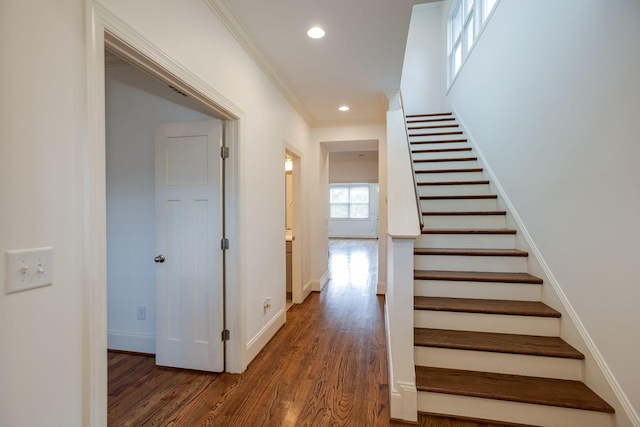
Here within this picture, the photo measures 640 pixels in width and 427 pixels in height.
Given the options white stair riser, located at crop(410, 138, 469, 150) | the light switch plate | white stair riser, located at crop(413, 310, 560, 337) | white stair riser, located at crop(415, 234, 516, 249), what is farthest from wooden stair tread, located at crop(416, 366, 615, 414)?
white stair riser, located at crop(410, 138, 469, 150)

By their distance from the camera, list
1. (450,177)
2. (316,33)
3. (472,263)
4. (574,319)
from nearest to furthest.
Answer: (574,319) < (316,33) < (472,263) < (450,177)

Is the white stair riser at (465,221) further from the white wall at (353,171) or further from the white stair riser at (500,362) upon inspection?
the white wall at (353,171)

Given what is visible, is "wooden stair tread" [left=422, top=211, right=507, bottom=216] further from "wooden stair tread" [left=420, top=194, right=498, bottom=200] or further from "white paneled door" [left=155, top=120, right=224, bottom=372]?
"white paneled door" [left=155, top=120, right=224, bottom=372]

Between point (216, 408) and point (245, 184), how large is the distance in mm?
1580

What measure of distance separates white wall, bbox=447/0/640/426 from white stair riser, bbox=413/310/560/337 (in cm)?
24

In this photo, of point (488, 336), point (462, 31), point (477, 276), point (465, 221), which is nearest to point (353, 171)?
point (462, 31)

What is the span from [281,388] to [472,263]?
6.14ft

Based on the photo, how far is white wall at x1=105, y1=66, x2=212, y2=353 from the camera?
2516 millimetres

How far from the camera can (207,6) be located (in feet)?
5.77

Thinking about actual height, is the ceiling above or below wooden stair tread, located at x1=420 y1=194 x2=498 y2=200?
above

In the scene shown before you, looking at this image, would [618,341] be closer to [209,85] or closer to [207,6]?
[209,85]

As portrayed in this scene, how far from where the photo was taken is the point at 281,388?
2.06 meters

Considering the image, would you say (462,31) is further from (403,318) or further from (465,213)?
(403,318)

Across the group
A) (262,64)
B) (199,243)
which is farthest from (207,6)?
(199,243)
